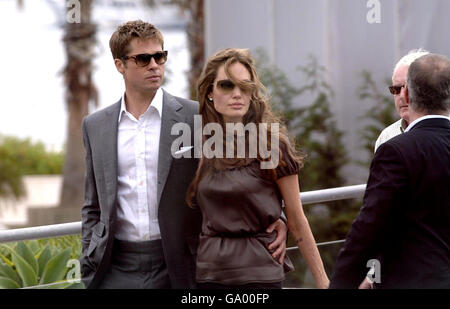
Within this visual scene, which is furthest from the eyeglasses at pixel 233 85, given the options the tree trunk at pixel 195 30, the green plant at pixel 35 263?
the tree trunk at pixel 195 30

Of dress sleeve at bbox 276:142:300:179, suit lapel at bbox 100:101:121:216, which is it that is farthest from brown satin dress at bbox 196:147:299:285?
suit lapel at bbox 100:101:121:216

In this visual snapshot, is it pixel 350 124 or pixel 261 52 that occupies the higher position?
pixel 261 52

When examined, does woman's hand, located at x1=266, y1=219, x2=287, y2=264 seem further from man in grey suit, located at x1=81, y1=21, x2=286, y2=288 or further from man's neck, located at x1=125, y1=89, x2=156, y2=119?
man's neck, located at x1=125, y1=89, x2=156, y2=119

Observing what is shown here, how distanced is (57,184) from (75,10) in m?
20.9

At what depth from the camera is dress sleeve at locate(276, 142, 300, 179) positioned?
3855 millimetres

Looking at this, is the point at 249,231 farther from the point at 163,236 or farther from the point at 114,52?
the point at 114,52

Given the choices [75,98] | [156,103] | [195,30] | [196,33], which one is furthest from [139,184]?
[75,98]

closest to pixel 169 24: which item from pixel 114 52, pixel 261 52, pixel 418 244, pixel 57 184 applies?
pixel 261 52

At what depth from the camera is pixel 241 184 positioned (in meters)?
3.83

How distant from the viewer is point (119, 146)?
4266 mm

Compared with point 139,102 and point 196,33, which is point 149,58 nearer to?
point 139,102

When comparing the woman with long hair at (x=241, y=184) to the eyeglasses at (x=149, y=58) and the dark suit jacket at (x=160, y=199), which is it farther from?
the eyeglasses at (x=149, y=58)

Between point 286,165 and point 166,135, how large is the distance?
61 cm

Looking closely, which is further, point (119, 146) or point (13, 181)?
point (13, 181)
